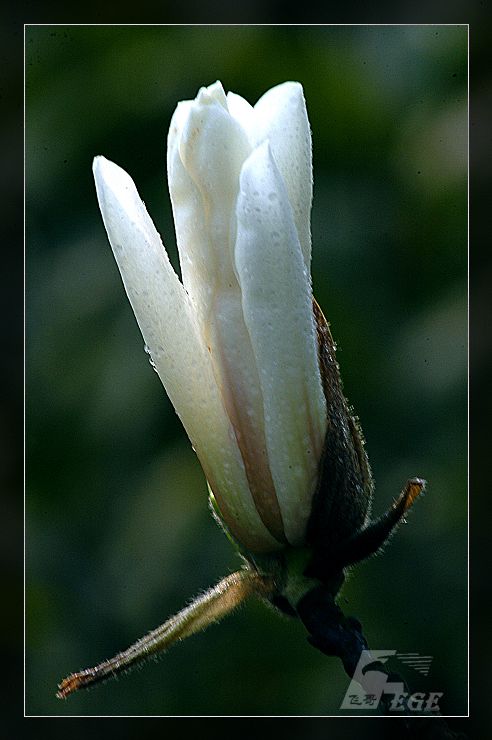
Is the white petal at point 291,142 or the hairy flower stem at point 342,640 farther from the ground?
the white petal at point 291,142

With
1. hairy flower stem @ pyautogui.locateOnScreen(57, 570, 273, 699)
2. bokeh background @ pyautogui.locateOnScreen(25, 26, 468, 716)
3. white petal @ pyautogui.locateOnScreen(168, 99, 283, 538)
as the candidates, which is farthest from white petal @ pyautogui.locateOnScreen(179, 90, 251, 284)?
bokeh background @ pyautogui.locateOnScreen(25, 26, 468, 716)

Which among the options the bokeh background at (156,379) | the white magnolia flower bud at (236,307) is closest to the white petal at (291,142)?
the white magnolia flower bud at (236,307)

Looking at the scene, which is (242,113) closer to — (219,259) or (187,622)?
(219,259)

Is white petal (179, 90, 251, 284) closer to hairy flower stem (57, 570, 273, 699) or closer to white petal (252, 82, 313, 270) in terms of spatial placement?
white petal (252, 82, 313, 270)

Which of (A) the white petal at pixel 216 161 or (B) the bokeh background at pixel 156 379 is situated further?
(B) the bokeh background at pixel 156 379

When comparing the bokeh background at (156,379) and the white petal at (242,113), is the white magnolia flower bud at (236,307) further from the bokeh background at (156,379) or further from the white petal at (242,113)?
the bokeh background at (156,379)
